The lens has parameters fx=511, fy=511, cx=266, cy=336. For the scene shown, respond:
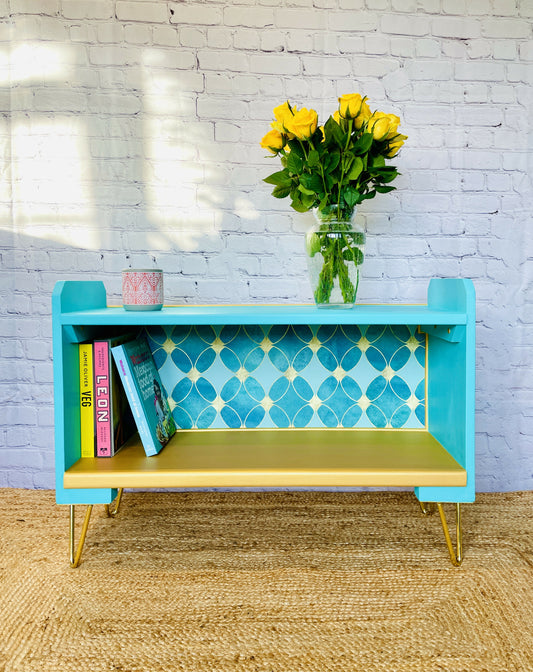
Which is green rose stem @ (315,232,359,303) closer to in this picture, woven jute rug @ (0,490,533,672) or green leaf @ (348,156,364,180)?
green leaf @ (348,156,364,180)

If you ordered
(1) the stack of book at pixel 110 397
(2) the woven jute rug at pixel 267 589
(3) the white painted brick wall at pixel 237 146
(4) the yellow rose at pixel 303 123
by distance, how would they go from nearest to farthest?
(2) the woven jute rug at pixel 267 589
(4) the yellow rose at pixel 303 123
(1) the stack of book at pixel 110 397
(3) the white painted brick wall at pixel 237 146

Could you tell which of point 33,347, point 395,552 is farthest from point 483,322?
point 33,347

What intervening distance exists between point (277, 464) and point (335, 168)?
0.66 m

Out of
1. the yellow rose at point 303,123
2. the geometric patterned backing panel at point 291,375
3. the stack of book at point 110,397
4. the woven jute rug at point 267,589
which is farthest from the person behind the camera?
the geometric patterned backing panel at point 291,375

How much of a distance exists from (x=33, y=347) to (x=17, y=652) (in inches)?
37.2

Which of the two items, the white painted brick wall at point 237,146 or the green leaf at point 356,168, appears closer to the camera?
the green leaf at point 356,168

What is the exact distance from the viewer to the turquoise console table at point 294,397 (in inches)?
42.2

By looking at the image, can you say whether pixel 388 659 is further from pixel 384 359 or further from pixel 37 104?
pixel 37 104

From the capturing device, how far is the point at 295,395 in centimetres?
140

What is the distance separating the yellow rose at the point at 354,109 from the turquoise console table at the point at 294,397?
410 mm

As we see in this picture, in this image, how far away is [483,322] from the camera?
162cm

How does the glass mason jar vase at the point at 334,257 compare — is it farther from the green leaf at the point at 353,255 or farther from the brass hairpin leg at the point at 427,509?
the brass hairpin leg at the point at 427,509

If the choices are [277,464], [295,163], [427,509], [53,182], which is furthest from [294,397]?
[53,182]


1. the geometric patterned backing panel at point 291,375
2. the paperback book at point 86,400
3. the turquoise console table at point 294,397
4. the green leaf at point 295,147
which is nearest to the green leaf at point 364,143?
the green leaf at point 295,147
